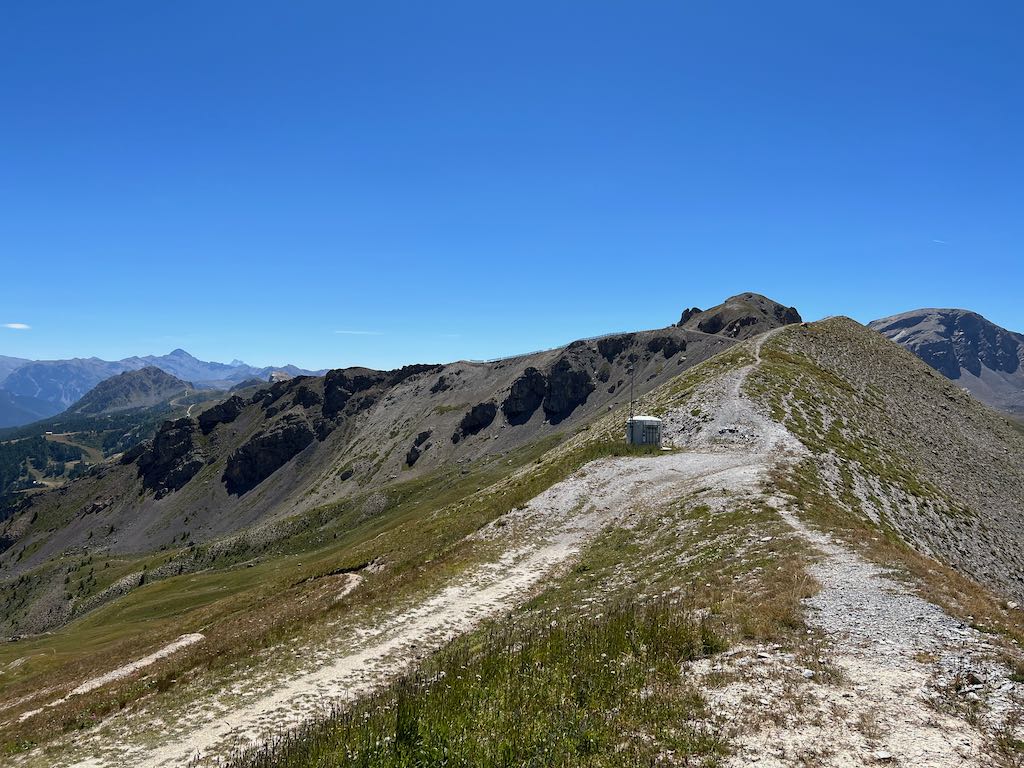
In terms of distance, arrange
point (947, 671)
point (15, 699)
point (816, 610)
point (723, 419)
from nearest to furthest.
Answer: point (947, 671), point (816, 610), point (15, 699), point (723, 419)

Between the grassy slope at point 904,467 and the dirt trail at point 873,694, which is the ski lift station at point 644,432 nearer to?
the grassy slope at point 904,467

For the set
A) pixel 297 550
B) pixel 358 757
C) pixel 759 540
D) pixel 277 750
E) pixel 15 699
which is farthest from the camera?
pixel 297 550

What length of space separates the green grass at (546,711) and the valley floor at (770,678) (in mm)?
1019

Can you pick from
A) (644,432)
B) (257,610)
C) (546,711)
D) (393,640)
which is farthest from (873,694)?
(644,432)

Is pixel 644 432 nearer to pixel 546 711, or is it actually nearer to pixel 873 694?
pixel 873 694

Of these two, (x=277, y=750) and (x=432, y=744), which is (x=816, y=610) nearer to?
(x=432, y=744)

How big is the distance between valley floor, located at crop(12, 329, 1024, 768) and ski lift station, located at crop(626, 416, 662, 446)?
18.2 meters

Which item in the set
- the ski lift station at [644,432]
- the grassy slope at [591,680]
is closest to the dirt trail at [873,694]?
the grassy slope at [591,680]

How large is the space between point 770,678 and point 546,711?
18.8 feet

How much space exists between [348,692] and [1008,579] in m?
44.9

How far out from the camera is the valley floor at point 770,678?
11.3m

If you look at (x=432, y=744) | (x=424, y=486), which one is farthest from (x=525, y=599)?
(x=424, y=486)

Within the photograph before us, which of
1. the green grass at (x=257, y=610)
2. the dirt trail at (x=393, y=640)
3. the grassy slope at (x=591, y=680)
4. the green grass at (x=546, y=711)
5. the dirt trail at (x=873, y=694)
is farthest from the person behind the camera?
the green grass at (x=257, y=610)

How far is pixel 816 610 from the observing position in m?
17.8
